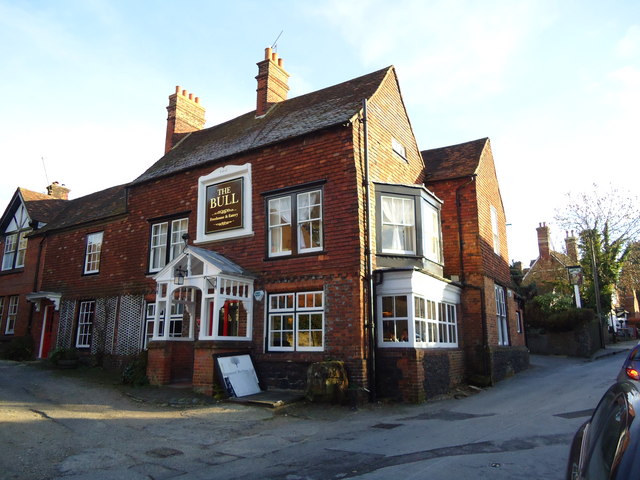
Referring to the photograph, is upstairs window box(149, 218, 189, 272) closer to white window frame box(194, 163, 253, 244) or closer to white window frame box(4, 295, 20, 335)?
white window frame box(194, 163, 253, 244)

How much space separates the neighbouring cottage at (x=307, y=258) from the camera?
12359 millimetres

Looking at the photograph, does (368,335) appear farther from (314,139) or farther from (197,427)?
(314,139)

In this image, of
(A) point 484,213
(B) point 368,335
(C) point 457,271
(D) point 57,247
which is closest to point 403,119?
(A) point 484,213

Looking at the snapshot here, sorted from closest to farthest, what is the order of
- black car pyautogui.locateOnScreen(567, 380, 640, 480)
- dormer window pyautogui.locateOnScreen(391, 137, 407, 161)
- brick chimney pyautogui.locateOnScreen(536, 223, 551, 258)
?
1. black car pyautogui.locateOnScreen(567, 380, 640, 480)
2. dormer window pyautogui.locateOnScreen(391, 137, 407, 161)
3. brick chimney pyautogui.locateOnScreen(536, 223, 551, 258)

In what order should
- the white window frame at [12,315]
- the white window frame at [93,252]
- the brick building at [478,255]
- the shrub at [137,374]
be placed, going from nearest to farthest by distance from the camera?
the shrub at [137,374] < the brick building at [478,255] < the white window frame at [93,252] < the white window frame at [12,315]

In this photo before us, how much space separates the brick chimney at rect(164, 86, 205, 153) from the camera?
21.1m

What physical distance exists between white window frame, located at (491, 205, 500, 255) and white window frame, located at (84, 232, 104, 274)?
15.5 metres

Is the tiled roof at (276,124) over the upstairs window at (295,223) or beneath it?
over

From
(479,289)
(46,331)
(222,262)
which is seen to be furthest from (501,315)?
(46,331)

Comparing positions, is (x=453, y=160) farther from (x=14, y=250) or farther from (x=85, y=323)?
(x=14, y=250)

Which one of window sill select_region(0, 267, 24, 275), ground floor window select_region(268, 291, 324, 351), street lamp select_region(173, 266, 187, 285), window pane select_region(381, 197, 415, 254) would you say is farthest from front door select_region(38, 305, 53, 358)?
window pane select_region(381, 197, 415, 254)

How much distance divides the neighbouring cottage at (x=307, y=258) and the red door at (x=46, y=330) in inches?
56.1

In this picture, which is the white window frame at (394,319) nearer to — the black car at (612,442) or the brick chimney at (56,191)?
the black car at (612,442)

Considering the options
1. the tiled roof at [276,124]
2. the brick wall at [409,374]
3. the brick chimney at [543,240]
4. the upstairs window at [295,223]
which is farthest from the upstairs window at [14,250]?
the brick chimney at [543,240]
